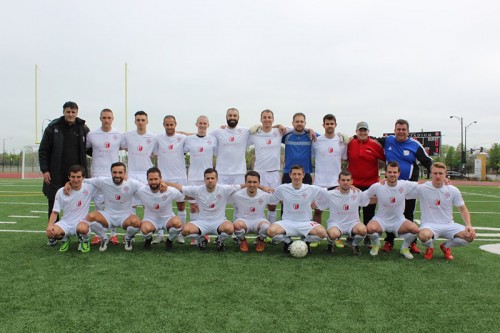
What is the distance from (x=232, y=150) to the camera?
20.9 feet

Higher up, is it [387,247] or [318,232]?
[318,232]

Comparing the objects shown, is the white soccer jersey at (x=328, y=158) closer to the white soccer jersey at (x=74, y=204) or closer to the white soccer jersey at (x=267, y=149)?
the white soccer jersey at (x=267, y=149)

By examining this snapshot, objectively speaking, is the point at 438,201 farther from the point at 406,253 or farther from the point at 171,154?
the point at 171,154

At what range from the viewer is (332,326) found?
295 centimetres

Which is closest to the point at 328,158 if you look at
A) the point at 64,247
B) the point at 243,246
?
the point at 243,246

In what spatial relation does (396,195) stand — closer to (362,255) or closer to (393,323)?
(362,255)

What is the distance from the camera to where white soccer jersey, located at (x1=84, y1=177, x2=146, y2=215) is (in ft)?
18.6

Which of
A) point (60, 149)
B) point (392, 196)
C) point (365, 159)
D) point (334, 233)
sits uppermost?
point (60, 149)

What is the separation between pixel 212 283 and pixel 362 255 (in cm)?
231

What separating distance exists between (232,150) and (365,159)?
6.70 ft

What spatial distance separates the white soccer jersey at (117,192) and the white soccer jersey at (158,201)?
0.41 feet

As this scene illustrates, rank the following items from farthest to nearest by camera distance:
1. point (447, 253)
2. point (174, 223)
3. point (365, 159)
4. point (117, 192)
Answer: point (365, 159)
point (117, 192)
point (174, 223)
point (447, 253)

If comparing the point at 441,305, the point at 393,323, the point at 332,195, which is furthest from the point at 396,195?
the point at 393,323

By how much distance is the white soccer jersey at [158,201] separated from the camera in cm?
560
